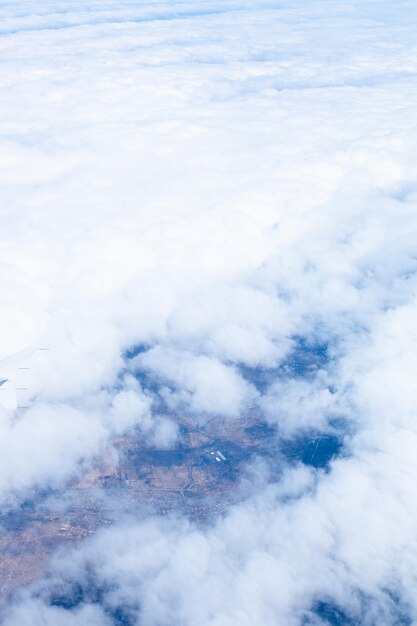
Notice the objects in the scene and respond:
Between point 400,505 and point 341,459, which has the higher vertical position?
point 400,505

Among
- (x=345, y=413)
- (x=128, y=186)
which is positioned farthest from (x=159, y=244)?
(x=345, y=413)

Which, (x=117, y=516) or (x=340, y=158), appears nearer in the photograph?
(x=117, y=516)

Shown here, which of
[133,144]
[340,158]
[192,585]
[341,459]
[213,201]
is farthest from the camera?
[133,144]

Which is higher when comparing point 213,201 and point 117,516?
point 213,201

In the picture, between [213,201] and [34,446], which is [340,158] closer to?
[213,201]

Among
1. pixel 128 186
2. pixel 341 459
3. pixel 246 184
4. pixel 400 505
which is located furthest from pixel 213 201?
pixel 400 505

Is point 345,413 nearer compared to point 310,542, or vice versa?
point 310,542

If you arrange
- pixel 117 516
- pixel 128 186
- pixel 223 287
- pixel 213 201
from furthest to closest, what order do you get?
pixel 128 186 < pixel 213 201 < pixel 223 287 < pixel 117 516

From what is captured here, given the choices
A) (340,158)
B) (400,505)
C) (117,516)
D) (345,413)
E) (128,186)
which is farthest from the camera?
(340,158)

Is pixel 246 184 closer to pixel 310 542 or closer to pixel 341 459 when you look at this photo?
pixel 341 459
